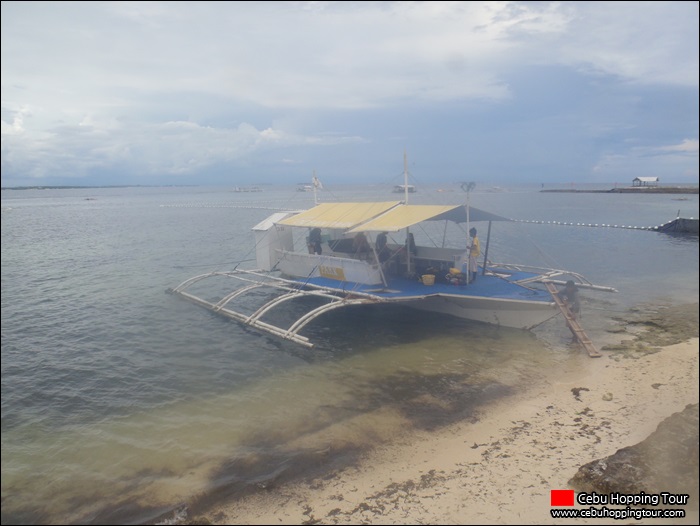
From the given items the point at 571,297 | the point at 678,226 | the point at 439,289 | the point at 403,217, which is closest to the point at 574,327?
the point at 571,297

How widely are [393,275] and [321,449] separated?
9.90 meters

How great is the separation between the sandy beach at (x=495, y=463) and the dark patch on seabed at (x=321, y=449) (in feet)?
0.83

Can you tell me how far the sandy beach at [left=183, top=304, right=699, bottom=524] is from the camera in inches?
288

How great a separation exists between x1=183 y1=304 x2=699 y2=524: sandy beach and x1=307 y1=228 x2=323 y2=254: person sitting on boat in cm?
1137

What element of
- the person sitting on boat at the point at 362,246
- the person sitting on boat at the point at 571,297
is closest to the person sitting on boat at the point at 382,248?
the person sitting on boat at the point at 362,246

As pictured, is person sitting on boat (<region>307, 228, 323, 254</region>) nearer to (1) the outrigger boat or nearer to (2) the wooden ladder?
(1) the outrigger boat

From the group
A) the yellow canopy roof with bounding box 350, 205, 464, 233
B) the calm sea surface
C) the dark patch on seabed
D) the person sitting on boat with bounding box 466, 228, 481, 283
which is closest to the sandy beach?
the dark patch on seabed

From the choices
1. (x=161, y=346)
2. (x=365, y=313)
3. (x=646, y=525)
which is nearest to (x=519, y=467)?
(x=646, y=525)

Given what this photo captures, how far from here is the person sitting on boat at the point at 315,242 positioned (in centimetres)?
2022

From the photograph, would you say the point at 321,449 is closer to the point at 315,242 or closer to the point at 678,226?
the point at 315,242

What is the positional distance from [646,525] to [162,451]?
9.38 metres

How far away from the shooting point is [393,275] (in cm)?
1833

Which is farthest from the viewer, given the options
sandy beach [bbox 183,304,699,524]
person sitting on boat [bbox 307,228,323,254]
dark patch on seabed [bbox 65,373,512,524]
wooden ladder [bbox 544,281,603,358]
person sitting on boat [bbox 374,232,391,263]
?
person sitting on boat [bbox 307,228,323,254]

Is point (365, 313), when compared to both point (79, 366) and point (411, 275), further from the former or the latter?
point (79, 366)
